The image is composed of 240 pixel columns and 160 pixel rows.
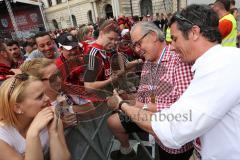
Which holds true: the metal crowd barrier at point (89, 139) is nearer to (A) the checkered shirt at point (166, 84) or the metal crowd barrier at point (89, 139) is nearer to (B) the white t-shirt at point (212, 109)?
(A) the checkered shirt at point (166, 84)

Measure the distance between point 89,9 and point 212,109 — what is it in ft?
147

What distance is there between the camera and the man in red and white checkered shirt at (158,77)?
1.90m

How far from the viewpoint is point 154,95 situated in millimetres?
1975

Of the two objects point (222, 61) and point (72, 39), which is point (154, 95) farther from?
point (72, 39)

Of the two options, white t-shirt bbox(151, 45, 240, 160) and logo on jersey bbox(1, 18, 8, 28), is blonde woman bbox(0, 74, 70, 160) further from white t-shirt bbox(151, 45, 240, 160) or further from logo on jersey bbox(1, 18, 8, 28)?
logo on jersey bbox(1, 18, 8, 28)

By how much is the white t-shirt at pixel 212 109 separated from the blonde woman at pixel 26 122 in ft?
2.53

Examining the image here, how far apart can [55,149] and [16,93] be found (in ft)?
1.58

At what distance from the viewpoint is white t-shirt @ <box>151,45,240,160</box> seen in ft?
4.03

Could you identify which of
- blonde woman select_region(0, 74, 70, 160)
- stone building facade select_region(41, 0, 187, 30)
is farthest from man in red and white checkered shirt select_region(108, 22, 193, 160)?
stone building facade select_region(41, 0, 187, 30)

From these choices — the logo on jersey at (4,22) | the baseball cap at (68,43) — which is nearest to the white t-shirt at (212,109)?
the baseball cap at (68,43)

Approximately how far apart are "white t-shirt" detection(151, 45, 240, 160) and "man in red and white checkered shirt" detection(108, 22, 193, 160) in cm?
48

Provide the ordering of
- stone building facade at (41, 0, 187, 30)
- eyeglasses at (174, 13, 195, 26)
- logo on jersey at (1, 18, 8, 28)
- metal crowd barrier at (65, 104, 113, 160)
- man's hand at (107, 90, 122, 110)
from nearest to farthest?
eyeglasses at (174, 13, 195, 26)
man's hand at (107, 90, 122, 110)
metal crowd barrier at (65, 104, 113, 160)
logo on jersey at (1, 18, 8, 28)
stone building facade at (41, 0, 187, 30)

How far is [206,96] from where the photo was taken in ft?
4.04

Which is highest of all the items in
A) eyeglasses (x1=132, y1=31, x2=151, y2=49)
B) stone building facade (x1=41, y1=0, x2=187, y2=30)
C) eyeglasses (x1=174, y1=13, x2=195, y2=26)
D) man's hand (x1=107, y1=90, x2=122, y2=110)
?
eyeglasses (x1=174, y1=13, x2=195, y2=26)
